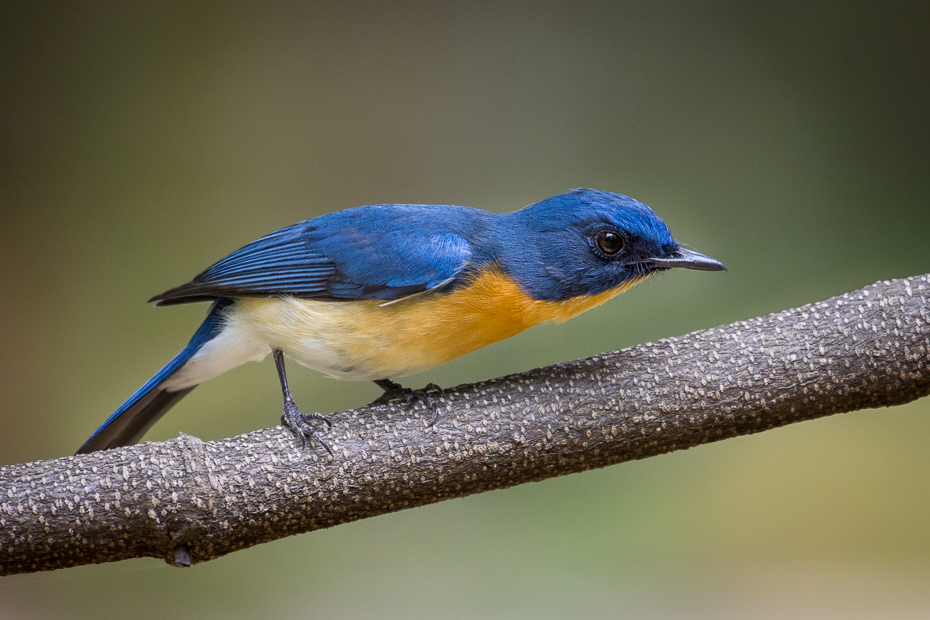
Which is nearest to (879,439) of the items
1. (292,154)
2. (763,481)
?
(763,481)

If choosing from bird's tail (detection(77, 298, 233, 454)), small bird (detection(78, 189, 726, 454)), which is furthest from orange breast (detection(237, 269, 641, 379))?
bird's tail (detection(77, 298, 233, 454))

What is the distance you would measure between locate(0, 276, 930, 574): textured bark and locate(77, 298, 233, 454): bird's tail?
0.54 meters

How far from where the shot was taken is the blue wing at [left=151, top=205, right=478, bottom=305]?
261 centimetres

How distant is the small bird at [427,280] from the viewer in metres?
2.56

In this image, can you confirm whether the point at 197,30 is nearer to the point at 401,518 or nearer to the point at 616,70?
the point at 616,70

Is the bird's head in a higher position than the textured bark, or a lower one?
higher

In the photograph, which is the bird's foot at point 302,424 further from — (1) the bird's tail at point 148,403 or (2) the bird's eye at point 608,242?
(2) the bird's eye at point 608,242

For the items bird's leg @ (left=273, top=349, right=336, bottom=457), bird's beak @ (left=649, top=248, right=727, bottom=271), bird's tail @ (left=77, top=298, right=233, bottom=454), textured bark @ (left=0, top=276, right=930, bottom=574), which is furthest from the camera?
bird's tail @ (left=77, top=298, right=233, bottom=454)

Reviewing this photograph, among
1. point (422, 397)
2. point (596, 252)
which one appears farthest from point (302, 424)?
point (596, 252)

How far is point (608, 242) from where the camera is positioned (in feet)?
8.39

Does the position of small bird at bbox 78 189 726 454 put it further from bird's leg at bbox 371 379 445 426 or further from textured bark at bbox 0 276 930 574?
textured bark at bbox 0 276 930 574

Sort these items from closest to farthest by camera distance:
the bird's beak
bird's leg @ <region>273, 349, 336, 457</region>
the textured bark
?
the textured bark, bird's leg @ <region>273, 349, 336, 457</region>, the bird's beak

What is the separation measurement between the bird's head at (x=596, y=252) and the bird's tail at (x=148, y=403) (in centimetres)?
111

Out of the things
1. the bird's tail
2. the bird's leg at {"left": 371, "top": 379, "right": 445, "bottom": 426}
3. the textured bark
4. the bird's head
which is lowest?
the textured bark
